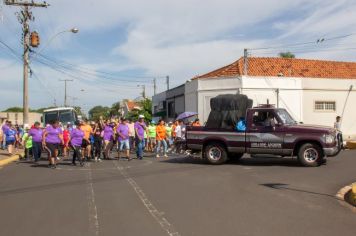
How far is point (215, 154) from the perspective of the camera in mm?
16938

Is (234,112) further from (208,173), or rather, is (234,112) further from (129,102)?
(129,102)

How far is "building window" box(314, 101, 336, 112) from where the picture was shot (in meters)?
32.9

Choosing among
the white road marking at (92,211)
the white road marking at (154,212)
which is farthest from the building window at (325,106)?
the white road marking at (92,211)

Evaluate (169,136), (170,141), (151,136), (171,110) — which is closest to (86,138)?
(151,136)

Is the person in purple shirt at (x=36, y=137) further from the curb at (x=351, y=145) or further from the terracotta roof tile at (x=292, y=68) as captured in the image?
the terracotta roof tile at (x=292, y=68)

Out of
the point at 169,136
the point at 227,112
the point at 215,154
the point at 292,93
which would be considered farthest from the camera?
the point at 292,93

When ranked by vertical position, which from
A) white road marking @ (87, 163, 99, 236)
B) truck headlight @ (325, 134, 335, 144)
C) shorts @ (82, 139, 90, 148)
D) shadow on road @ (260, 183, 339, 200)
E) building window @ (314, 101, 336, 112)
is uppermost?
building window @ (314, 101, 336, 112)

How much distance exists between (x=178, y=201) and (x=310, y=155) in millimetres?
7297

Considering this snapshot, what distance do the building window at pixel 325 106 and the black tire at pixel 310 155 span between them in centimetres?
1811


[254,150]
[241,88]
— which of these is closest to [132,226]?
[254,150]

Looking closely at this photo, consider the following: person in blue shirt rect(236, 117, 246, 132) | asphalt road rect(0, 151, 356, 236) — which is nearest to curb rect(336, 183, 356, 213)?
asphalt road rect(0, 151, 356, 236)

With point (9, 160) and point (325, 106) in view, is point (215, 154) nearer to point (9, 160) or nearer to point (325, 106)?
point (9, 160)

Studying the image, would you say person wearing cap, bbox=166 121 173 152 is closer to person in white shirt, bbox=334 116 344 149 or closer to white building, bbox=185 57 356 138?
person in white shirt, bbox=334 116 344 149

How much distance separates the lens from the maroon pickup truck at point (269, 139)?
1534cm
